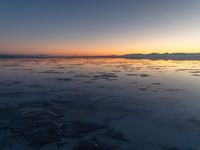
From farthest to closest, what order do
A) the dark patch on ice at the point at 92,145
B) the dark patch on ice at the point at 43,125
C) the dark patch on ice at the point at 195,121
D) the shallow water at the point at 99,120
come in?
the dark patch on ice at the point at 195,121 < the dark patch on ice at the point at 43,125 < the shallow water at the point at 99,120 < the dark patch on ice at the point at 92,145

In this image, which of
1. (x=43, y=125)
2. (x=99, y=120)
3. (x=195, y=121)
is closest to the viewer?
(x=43, y=125)

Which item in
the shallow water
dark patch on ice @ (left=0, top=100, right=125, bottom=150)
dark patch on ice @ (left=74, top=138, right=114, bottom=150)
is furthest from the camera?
dark patch on ice @ (left=0, top=100, right=125, bottom=150)

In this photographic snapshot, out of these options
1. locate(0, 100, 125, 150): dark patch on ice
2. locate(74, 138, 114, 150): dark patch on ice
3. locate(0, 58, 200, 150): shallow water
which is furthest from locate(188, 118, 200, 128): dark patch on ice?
locate(74, 138, 114, 150): dark patch on ice

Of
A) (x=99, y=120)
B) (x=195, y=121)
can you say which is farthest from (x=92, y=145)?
(x=195, y=121)

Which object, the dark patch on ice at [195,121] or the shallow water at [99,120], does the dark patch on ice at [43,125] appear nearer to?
the shallow water at [99,120]

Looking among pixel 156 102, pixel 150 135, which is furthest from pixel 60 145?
pixel 156 102

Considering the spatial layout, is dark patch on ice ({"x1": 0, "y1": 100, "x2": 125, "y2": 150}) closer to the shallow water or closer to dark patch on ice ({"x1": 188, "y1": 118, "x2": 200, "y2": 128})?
the shallow water

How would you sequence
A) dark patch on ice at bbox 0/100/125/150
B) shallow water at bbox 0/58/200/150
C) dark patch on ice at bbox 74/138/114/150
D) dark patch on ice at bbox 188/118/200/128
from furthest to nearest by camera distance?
1. dark patch on ice at bbox 188/118/200/128
2. dark patch on ice at bbox 0/100/125/150
3. shallow water at bbox 0/58/200/150
4. dark patch on ice at bbox 74/138/114/150

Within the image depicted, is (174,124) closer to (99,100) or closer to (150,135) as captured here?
(150,135)

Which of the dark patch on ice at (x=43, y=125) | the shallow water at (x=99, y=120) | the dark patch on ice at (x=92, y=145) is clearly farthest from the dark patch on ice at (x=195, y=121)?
the dark patch on ice at (x=92, y=145)

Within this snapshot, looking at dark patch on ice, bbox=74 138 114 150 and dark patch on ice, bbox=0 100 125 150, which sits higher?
dark patch on ice, bbox=0 100 125 150

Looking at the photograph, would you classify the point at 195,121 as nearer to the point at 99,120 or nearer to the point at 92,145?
the point at 99,120

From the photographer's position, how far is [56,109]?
751 cm

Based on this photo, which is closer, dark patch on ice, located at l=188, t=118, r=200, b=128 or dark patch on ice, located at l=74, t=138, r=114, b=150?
dark patch on ice, located at l=74, t=138, r=114, b=150
